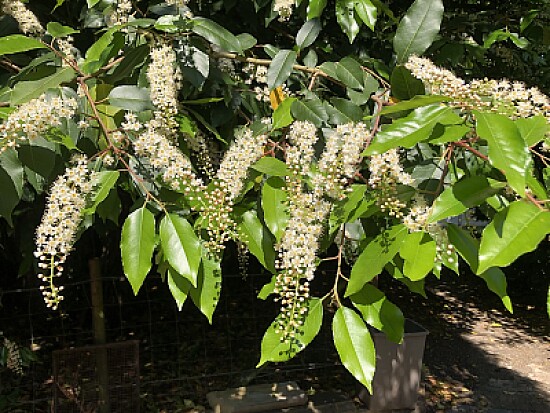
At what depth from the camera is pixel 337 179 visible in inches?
47.5

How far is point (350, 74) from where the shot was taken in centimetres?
159

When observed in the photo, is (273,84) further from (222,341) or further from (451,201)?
(222,341)

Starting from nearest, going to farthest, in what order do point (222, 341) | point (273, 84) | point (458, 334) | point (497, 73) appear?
point (273, 84), point (497, 73), point (222, 341), point (458, 334)

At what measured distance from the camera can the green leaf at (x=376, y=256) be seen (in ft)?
3.55

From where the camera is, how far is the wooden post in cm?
A: 343

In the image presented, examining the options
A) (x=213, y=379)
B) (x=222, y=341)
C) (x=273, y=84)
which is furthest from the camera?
(x=222, y=341)

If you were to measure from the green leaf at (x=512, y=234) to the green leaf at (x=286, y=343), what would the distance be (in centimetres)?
40

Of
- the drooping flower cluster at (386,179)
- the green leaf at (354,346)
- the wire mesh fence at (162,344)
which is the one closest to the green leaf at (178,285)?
the green leaf at (354,346)

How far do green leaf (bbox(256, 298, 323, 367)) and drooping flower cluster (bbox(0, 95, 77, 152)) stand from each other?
58 centimetres

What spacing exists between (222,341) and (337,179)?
144 inches

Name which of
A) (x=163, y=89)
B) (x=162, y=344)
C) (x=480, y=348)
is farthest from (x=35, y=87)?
(x=480, y=348)

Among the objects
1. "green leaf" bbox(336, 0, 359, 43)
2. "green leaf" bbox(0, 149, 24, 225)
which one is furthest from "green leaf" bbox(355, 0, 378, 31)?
"green leaf" bbox(0, 149, 24, 225)

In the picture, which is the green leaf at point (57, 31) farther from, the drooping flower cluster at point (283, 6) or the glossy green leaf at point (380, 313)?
the glossy green leaf at point (380, 313)

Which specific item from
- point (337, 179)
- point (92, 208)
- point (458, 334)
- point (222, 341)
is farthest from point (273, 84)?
point (458, 334)
